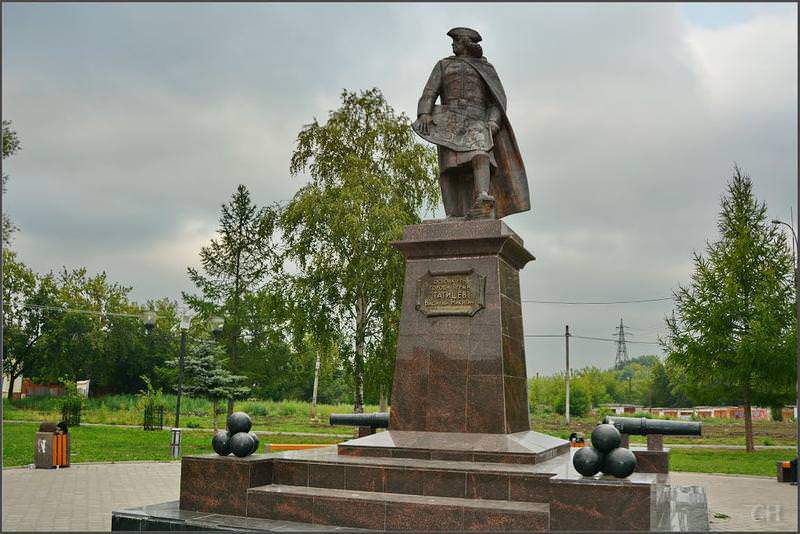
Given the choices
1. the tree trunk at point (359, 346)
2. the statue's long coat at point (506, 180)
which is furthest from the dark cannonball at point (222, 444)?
the tree trunk at point (359, 346)

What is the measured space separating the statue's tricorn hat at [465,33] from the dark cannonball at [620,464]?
5.87 m

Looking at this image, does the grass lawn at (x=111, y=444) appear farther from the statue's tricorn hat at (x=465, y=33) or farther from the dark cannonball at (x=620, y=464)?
the dark cannonball at (x=620, y=464)

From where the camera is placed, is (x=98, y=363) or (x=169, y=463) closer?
(x=169, y=463)

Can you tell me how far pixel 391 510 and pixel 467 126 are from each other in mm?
5073

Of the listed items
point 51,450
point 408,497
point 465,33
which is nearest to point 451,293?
point 408,497

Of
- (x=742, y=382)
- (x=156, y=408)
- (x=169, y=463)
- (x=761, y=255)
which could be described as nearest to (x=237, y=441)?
(x=169, y=463)

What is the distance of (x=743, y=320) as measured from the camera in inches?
896

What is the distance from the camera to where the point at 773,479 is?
14969 millimetres

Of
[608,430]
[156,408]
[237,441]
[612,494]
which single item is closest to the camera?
[612,494]

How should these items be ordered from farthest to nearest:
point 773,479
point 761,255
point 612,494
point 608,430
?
point 761,255 → point 773,479 → point 608,430 → point 612,494

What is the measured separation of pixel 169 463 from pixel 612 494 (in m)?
13.0

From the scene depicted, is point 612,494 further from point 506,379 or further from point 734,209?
point 734,209

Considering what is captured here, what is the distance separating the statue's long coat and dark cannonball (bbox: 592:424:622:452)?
13.4ft

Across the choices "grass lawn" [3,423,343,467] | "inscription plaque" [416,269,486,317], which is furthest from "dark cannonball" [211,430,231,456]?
"grass lawn" [3,423,343,467]
